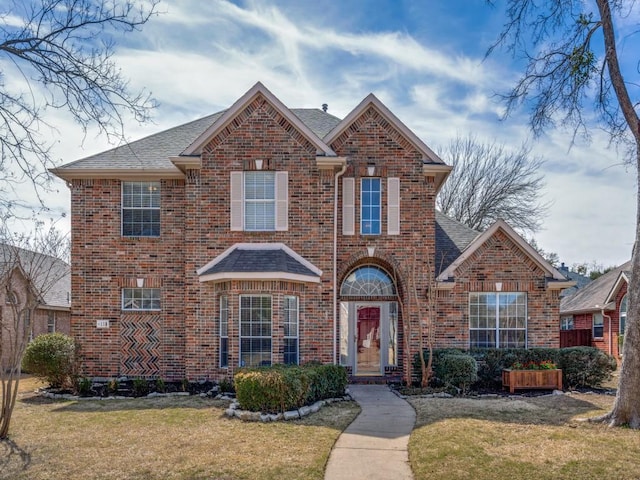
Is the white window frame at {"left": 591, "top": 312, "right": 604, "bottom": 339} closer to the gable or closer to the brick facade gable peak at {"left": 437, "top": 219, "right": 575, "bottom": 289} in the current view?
the brick facade gable peak at {"left": 437, "top": 219, "right": 575, "bottom": 289}

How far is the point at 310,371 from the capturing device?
11633 mm

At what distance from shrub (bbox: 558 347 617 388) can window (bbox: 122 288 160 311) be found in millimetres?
12058

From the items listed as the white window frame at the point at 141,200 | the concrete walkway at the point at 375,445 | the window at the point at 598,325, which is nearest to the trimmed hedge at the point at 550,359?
the concrete walkway at the point at 375,445

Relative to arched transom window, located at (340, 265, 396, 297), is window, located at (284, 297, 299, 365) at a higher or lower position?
lower

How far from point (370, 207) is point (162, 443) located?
9.41 meters

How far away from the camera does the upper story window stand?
14992 mm

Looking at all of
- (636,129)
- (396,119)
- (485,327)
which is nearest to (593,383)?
(485,327)

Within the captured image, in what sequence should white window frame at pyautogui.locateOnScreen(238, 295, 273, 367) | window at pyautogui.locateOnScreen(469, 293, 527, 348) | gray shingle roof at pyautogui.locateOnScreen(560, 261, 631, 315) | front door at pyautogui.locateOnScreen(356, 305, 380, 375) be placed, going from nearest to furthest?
white window frame at pyautogui.locateOnScreen(238, 295, 273, 367), window at pyautogui.locateOnScreen(469, 293, 527, 348), front door at pyautogui.locateOnScreen(356, 305, 380, 375), gray shingle roof at pyautogui.locateOnScreen(560, 261, 631, 315)

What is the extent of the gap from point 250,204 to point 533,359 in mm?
9312

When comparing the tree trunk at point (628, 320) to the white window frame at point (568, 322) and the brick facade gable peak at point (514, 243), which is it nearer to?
the brick facade gable peak at point (514, 243)

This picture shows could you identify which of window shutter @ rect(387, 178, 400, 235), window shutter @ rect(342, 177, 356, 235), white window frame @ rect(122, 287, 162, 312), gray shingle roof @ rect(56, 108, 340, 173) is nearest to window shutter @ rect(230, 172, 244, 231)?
gray shingle roof @ rect(56, 108, 340, 173)

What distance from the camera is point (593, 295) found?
2764 centimetres

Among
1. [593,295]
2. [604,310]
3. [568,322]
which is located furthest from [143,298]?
[568,322]

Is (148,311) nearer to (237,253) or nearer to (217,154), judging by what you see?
(237,253)
